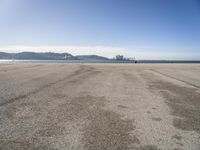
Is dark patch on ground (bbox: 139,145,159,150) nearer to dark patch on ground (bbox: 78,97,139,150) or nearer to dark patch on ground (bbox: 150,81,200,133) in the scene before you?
dark patch on ground (bbox: 78,97,139,150)

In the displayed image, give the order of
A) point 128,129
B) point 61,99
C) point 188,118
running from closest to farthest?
point 128,129 → point 188,118 → point 61,99

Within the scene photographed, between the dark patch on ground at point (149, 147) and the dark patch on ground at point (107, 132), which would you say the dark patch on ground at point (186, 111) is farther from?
the dark patch on ground at point (149, 147)

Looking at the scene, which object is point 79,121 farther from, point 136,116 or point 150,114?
point 150,114

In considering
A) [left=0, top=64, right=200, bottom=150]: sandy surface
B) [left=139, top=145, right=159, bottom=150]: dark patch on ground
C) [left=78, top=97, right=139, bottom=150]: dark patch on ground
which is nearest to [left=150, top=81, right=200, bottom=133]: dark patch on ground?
[left=0, top=64, right=200, bottom=150]: sandy surface

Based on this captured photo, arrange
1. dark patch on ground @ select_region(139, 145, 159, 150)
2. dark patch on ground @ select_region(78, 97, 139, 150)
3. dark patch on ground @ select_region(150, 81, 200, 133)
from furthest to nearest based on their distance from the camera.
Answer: dark patch on ground @ select_region(150, 81, 200, 133), dark patch on ground @ select_region(78, 97, 139, 150), dark patch on ground @ select_region(139, 145, 159, 150)

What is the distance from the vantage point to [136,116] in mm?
7984

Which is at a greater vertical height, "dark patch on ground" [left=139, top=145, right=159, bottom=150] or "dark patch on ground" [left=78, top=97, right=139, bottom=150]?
"dark patch on ground" [left=139, top=145, right=159, bottom=150]

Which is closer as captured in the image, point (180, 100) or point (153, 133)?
point (153, 133)

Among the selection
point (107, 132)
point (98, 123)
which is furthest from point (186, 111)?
point (107, 132)

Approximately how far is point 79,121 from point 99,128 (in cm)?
100

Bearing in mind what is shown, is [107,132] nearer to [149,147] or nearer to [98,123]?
[98,123]

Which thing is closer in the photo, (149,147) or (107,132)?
(149,147)

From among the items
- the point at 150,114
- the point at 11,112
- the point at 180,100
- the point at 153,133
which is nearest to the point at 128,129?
the point at 153,133

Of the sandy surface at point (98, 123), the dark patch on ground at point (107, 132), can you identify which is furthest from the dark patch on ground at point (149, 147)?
the dark patch on ground at point (107, 132)
